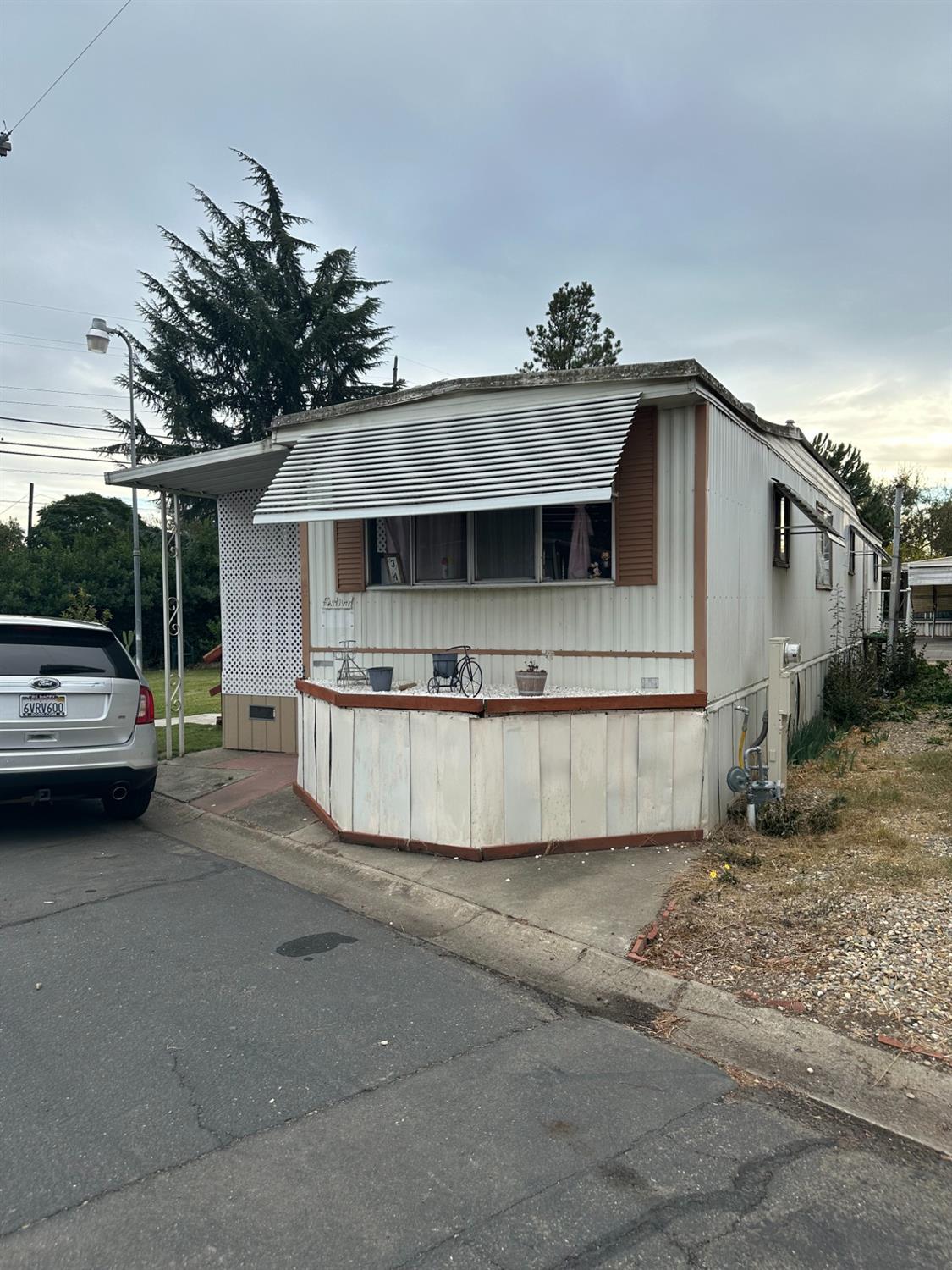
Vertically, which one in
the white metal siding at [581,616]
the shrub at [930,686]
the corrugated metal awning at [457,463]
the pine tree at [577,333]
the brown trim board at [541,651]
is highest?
the pine tree at [577,333]

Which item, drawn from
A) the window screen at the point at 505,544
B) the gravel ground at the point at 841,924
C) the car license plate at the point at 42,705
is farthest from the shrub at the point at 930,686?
the car license plate at the point at 42,705

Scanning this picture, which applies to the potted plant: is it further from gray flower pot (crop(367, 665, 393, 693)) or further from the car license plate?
the car license plate


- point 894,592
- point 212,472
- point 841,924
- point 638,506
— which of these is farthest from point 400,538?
point 894,592

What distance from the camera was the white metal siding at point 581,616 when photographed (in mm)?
6414

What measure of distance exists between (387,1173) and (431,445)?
5192mm

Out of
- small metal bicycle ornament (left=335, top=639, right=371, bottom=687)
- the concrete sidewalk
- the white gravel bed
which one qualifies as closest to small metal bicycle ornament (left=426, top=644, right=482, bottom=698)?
the white gravel bed

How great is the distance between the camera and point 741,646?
7.43m

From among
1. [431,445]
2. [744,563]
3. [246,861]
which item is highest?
[431,445]

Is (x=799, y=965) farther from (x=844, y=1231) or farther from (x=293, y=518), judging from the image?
(x=293, y=518)

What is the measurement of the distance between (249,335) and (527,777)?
24663mm

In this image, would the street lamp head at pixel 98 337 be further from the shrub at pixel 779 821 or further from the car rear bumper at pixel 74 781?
the shrub at pixel 779 821

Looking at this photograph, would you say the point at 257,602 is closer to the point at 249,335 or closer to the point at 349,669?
the point at 349,669

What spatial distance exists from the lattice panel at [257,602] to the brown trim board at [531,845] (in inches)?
170

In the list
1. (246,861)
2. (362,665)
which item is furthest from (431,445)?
(246,861)
